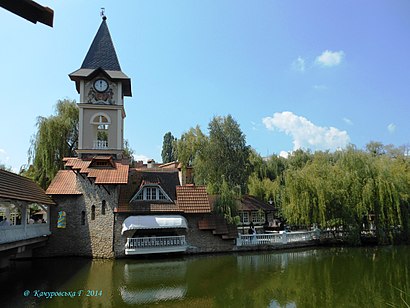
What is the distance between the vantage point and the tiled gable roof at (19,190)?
1269cm

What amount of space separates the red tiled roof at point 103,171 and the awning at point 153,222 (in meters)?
2.26

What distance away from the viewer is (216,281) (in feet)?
40.7

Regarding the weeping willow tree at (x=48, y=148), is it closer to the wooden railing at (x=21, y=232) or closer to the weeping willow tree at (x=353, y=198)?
the wooden railing at (x=21, y=232)

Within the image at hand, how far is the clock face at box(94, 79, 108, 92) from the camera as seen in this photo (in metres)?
22.1

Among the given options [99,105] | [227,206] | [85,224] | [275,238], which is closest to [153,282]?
[85,224]

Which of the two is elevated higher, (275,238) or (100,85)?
(100,85)

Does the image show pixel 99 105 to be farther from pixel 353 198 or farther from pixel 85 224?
Result: pixel 353 198

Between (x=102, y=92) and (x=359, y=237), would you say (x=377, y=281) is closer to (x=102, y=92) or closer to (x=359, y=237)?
(x=359, y=237)

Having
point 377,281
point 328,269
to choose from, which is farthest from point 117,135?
point 377,281

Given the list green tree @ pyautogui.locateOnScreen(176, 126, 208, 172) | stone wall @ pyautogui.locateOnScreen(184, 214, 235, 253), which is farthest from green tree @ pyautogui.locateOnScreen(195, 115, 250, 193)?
stone wall @ pyautogui.locateOnScreen(184, 214, 235, 253)

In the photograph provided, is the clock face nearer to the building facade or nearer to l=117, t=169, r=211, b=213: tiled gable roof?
the building facade

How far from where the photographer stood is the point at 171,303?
982 cm

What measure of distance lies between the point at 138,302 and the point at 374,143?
1558 inches

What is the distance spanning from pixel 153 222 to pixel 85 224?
420cm
